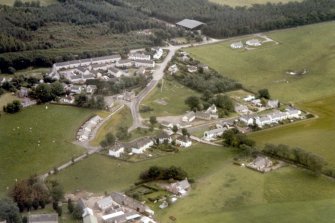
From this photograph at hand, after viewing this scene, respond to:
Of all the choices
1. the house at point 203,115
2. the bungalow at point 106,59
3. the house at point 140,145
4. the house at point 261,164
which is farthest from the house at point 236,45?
the house at point 261,164

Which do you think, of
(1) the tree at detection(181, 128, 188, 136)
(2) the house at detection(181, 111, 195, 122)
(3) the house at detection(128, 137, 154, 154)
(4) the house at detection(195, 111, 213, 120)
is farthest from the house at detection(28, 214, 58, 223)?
(4) the house at detection(195, 111, 213, 120)

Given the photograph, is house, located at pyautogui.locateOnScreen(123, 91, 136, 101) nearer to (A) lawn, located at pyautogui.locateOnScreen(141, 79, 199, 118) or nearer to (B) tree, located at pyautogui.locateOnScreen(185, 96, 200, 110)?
(A) lawn, located at pyautogui.locateOnScreen(141, 79, 199, 118)

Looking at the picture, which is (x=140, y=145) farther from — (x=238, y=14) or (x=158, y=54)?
(x=238, y=14)

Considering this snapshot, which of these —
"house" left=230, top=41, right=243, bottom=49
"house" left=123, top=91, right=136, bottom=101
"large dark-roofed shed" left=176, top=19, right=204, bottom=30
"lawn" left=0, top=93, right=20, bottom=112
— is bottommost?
"house" left=123, top=91, right=136, bottom=101

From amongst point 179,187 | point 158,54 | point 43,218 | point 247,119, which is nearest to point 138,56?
point 158,54

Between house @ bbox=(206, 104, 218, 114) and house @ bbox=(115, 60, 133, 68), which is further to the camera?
house @ bbox=(115, 60, 133, 68)

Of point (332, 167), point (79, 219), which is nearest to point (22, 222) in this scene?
point (79, 219)
